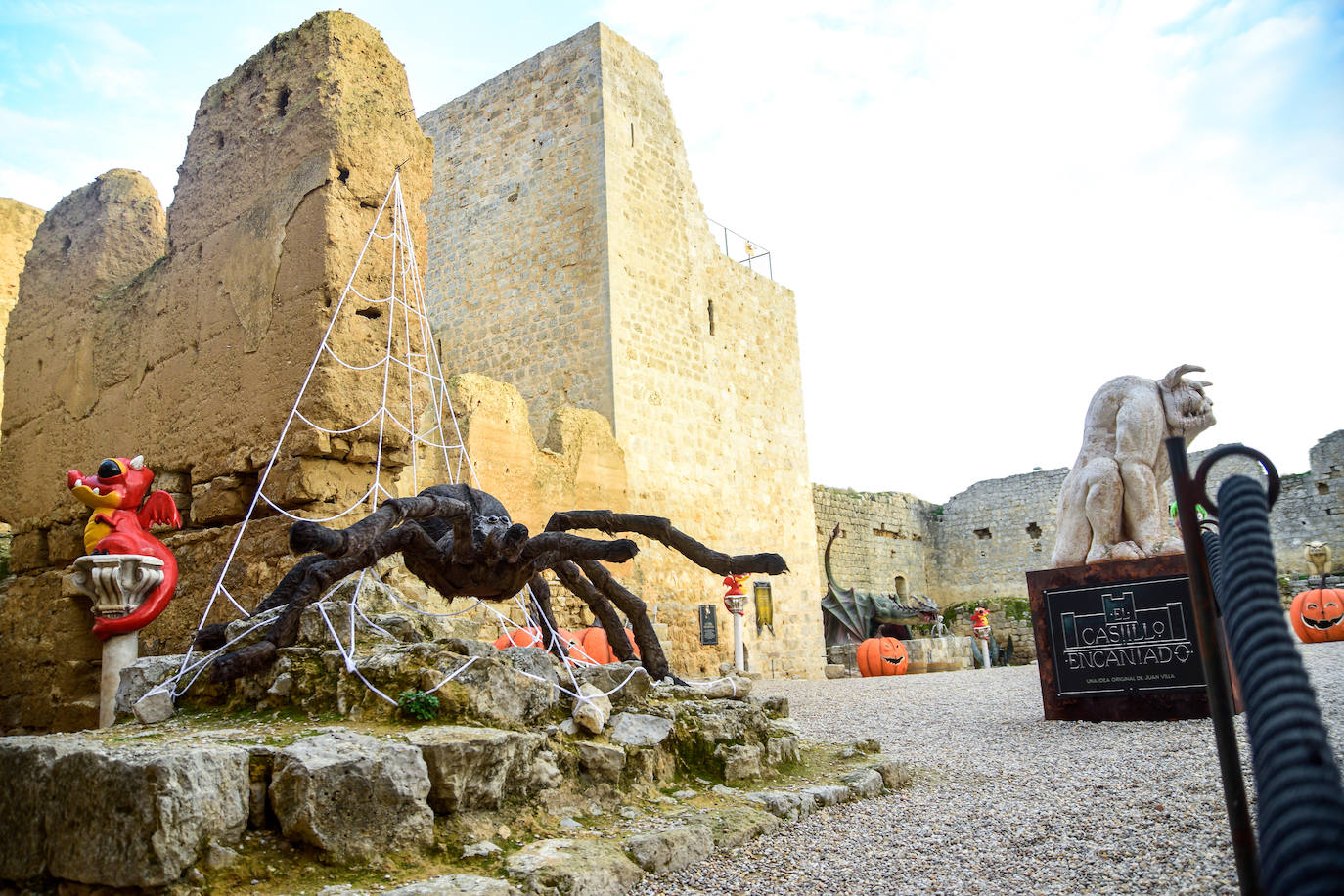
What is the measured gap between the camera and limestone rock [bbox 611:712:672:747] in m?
3.81

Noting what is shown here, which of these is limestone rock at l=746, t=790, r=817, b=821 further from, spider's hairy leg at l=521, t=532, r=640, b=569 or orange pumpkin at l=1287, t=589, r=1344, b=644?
orange pumpkin at l=1287, t=589, r=1344, b=644

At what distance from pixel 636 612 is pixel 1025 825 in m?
1.88

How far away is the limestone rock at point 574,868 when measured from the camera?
8.66 ft

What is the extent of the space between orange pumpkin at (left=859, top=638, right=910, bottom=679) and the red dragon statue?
1085cm

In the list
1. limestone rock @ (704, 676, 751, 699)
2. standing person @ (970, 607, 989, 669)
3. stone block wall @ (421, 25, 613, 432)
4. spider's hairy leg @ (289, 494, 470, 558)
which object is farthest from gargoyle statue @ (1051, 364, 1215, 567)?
standing person @ (970, 607, 989, 669)

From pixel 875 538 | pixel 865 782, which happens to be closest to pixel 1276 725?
pixel 865 782

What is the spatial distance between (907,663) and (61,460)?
1173 cm

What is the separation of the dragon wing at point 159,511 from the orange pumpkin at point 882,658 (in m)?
10.8

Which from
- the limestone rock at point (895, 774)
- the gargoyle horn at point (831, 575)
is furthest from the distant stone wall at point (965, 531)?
the limestone rock at point (895, 774)

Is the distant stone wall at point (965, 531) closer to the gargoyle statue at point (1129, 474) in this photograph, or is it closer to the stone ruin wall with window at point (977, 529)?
the stone ruin wall with window at point (977, 529)

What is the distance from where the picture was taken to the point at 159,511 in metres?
A: 5.01

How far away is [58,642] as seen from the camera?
19.9 ft

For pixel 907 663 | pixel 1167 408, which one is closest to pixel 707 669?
pixel 907 663

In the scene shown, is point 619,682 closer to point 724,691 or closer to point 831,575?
point 724,691
